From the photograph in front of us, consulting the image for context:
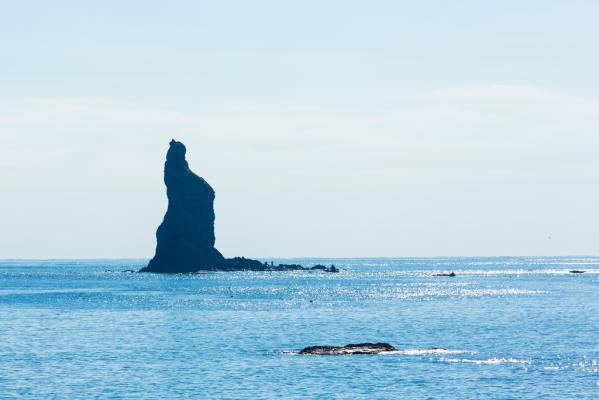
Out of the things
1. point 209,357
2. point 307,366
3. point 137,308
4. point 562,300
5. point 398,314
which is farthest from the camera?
point 562,300

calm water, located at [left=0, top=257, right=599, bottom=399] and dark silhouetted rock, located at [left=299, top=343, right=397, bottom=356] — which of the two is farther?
dark silhouetted rock, located at [left=299, top=343, right=397, bottom=356]

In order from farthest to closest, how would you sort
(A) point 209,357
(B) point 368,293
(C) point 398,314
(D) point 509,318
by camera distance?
(B) point 368,293 → (C) point 398,314 → (D) point 509,318 → (A) point 209,357

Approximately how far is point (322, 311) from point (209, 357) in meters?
51.0

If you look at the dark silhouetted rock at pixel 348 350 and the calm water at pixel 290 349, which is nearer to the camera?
the calm water at pixel 290 349

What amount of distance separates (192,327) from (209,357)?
91.3 feet

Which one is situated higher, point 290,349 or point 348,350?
point 348,350

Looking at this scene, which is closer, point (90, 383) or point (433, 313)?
point (90, 383)

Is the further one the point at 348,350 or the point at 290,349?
the point at 290,349

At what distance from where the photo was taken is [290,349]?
78.0 metres

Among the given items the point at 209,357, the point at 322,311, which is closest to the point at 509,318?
the point at 322,311

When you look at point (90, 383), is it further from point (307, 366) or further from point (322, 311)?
point (322, 311)

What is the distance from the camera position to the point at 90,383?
5941 centimetres

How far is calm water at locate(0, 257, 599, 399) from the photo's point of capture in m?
57.4

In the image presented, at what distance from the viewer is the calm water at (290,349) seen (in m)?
57.4
